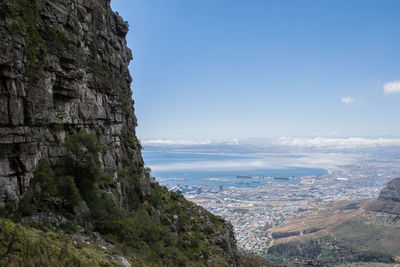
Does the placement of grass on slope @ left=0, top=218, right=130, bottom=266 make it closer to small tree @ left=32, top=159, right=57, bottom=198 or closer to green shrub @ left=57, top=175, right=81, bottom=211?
small tree @ left=32, top=159, right=57, bottom=198

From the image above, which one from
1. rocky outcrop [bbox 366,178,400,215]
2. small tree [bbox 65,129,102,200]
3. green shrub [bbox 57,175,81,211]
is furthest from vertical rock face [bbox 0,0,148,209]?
rocky outcrop [bbox 366,178,400,215]

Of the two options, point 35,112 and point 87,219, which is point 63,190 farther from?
point 35,112

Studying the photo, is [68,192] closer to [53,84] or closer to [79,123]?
[79,123]

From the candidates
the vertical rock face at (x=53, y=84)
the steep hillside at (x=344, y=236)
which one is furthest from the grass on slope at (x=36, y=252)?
the steep hillside at (x=344, y=236)

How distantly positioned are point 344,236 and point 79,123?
104837 millimetres

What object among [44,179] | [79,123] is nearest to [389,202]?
[79,123]

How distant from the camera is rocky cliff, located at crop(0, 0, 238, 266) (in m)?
11.3

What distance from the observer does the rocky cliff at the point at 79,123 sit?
1130cm

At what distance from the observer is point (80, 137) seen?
51.9ft

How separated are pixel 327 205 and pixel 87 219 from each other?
162 meters

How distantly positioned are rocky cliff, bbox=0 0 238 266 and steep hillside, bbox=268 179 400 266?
51840 millimetres

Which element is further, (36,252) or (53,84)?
(53,84)

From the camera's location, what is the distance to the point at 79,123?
17.0 meters

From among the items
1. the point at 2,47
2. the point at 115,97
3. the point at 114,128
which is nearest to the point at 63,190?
the point at 2,47
